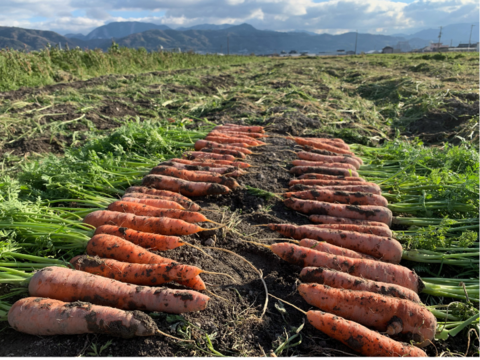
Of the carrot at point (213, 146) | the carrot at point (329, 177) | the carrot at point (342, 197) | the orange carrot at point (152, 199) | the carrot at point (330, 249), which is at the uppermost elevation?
the carrot at point (213, 146)

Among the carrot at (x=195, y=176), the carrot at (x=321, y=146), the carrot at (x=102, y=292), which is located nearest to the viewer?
the carrot at (x=102, y=292)

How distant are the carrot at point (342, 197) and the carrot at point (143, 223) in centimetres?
132

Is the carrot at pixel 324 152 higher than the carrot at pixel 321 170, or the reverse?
the carrot at pixel 324 152

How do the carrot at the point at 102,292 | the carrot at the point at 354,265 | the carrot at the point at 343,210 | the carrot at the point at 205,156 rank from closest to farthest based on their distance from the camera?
the carrot at the point at 102,292, the carrot at the point at 354,265, the carrot at the point at 343,210, the carrot at the point at 205,156

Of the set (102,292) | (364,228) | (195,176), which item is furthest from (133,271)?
(364,228)

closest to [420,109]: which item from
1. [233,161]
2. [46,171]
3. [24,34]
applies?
[233,161]

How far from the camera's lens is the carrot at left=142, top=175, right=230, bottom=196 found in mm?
3266

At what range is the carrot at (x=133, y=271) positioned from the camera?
2168 mm

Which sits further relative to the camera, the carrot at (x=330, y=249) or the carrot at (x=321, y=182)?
the carrot at (x=321, y=182)

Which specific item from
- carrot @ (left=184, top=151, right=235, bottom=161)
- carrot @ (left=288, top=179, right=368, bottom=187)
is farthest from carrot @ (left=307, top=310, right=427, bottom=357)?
carrot @ (left=184, top=151, right=235, bottom=161)

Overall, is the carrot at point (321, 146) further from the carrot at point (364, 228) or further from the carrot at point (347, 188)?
the carrot at point (364, 228)

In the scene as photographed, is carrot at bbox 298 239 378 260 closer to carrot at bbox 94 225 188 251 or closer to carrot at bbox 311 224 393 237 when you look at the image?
carrot at bbox 311 224 393 237

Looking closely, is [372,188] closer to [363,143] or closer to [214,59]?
[363,143]

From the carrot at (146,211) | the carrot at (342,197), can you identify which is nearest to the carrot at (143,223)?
the carrot at (146,211)
